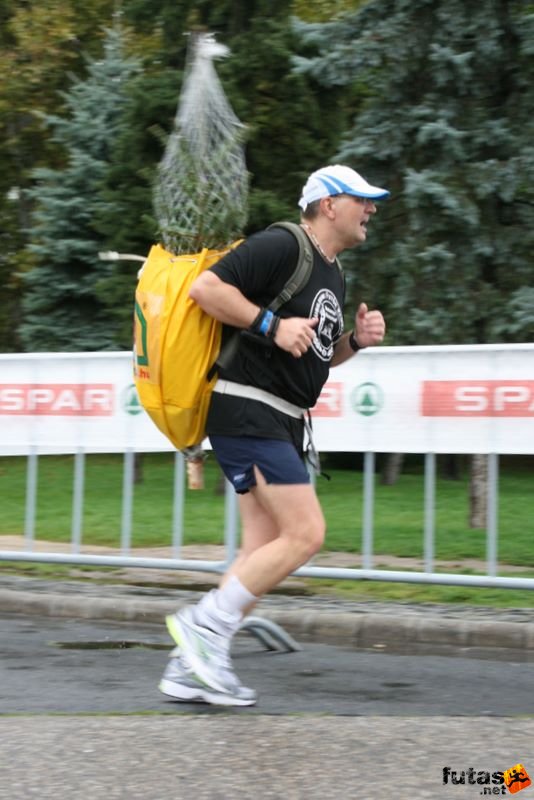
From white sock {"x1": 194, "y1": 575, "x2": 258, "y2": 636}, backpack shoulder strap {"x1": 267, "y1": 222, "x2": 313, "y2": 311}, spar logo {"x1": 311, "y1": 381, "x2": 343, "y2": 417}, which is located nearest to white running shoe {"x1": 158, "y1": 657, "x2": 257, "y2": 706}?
white sock {"x1": 194, "y1": 575, "x2": 258, "y2": 636}

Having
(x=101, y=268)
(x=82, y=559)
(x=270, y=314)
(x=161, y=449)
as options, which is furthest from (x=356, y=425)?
(x=101, y=268)

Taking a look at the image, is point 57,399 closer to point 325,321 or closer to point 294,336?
point 325,321

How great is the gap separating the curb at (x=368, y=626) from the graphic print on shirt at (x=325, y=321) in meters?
2.19

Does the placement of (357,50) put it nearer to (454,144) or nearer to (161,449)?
(454,144)

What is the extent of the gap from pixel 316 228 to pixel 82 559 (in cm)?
409

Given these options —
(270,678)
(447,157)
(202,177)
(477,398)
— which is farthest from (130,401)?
(447,157)

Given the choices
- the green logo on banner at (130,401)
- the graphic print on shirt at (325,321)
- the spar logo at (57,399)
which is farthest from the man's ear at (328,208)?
the spar logo at (57,399)

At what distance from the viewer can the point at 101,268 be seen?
21.3 meters

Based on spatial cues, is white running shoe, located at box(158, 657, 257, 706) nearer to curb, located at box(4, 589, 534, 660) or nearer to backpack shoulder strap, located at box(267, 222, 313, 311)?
backpack shoulder strap, located at box(267, 222, 313, 311)

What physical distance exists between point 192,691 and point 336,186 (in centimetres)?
191

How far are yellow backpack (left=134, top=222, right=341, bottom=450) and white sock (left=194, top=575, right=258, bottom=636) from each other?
23.5 inches

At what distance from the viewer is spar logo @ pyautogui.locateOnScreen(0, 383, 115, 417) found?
8.80 metres

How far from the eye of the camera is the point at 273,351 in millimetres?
5062

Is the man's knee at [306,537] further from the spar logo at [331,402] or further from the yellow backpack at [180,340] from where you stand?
the spar logo at [331,402]
